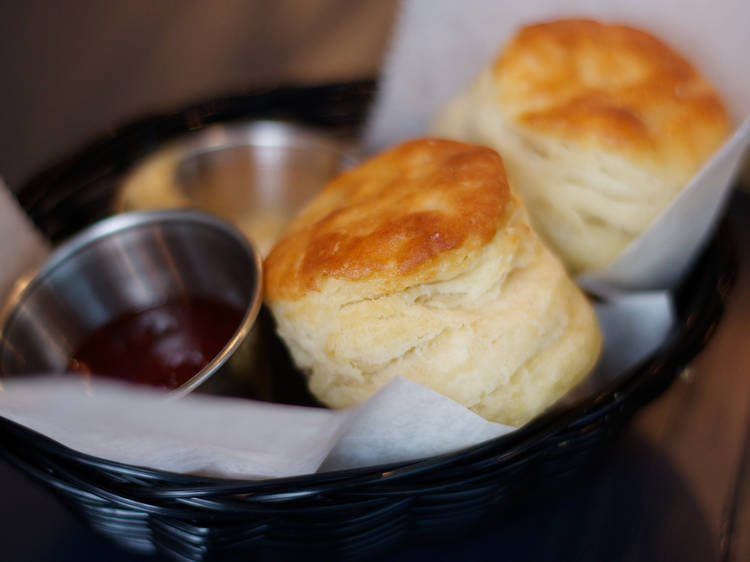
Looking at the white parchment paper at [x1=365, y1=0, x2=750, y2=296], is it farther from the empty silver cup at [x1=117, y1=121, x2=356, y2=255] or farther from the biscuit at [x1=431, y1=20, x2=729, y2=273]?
the empty silver cup at [x1=117, y1=121, x2=356, y2=255]

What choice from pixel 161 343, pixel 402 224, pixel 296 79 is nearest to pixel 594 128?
pixel 402 224

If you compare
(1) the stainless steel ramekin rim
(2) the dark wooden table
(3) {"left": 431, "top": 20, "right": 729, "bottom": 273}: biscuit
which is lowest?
(2) the dark wooden table

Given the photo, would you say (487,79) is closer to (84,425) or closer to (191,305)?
(191,305)

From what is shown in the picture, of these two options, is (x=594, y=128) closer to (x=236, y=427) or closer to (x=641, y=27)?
(x=641, y=27)

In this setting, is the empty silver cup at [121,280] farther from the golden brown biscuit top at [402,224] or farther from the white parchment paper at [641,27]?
the white parchment paper at [641,27]

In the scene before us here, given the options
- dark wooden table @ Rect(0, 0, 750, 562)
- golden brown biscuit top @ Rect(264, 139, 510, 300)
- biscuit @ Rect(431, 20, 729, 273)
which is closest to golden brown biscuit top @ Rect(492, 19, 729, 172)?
biscuit @ Rect(431, 20, 729, 273)

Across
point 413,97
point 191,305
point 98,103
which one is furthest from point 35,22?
point 191,305

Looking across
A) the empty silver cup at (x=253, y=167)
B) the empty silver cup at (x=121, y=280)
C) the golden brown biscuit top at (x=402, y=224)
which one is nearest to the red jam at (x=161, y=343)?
the empty silver cup at (x=121, y=280)
